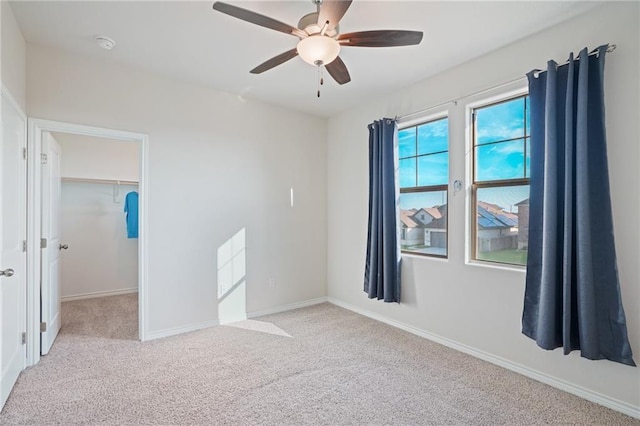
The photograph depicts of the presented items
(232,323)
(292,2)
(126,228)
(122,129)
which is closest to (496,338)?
(232,323)

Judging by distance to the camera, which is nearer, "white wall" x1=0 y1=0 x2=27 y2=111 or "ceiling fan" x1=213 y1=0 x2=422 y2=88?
A: "ceiling fan" x1=213 y1=0 x2=422 y2=88

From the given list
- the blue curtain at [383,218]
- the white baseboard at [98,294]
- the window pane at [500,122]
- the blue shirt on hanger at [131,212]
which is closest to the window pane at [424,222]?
the blue curtain at [383,218]

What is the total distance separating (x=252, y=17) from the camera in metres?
1.82

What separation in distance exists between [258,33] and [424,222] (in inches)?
96.5

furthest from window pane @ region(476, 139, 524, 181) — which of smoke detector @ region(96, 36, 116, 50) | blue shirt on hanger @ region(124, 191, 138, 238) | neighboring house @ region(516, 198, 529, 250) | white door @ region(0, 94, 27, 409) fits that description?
blue shirt on hanger @ region(124, 191, 138, 238)

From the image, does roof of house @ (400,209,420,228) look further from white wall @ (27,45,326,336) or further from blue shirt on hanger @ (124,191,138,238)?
blue shirt on hanger @ (124,191,138,238)

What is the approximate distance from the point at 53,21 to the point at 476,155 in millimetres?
3617

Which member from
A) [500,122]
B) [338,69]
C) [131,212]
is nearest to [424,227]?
[500,122]

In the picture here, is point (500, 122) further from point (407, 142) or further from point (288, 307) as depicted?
point (288, 307)

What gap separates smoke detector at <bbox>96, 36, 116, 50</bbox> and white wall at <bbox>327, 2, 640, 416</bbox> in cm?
269

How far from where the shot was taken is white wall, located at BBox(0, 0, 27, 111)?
2.16 metres

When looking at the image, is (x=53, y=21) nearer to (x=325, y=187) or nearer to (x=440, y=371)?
(x=325, y=187)

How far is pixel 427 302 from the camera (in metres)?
3.38

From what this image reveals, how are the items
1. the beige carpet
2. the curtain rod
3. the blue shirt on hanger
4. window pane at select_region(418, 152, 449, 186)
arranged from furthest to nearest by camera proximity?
the blue shirt on hanger
window pane at select_region(418, 152, 449, 186)
the curtain rod
the beige carpet
